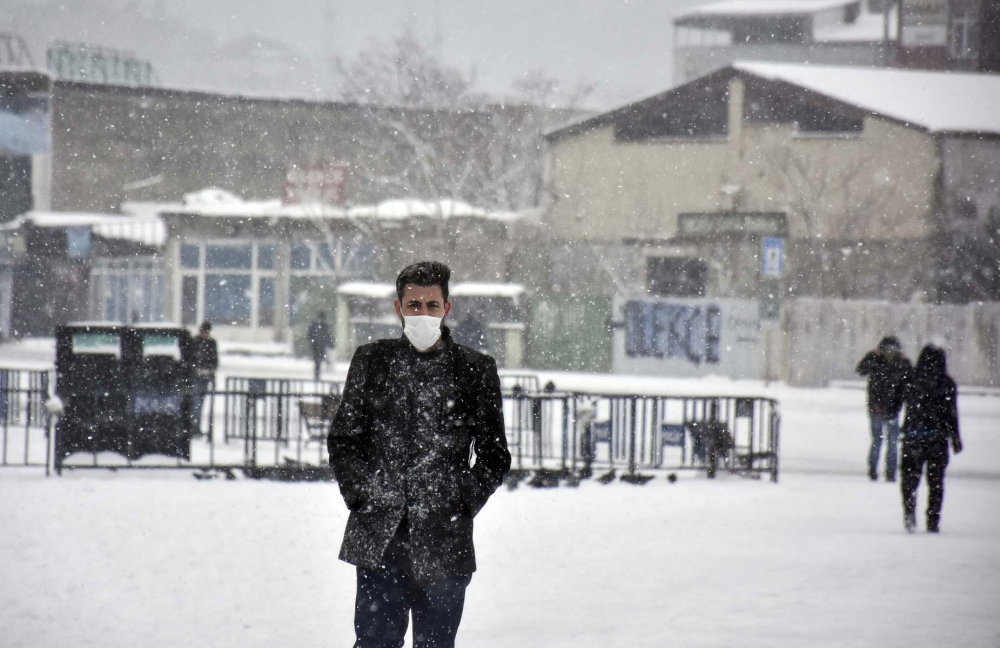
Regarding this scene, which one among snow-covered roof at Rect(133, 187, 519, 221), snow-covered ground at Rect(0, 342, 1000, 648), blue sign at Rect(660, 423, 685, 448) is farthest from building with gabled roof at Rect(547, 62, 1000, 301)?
snow-covered ground at Rect(0, 342, 1000, 648)

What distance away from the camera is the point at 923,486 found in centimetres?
1596

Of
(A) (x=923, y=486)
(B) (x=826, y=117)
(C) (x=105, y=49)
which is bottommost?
(A) (x=923, y=486)

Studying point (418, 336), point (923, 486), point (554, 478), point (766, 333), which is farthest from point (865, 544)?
point (766, 333)

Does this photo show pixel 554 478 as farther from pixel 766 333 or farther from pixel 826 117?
pixel 826 117

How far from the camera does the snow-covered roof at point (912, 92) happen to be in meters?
38.5

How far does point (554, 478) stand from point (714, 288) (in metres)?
25.2

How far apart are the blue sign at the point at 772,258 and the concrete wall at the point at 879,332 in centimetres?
136

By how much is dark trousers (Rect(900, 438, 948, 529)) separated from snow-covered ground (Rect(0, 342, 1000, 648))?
224 millimetres

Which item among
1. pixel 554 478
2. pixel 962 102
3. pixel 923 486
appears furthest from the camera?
pixel 962 102

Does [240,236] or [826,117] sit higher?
[826,117]

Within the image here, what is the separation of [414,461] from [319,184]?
40.1 metres

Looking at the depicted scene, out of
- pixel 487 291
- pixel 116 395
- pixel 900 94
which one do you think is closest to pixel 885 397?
pixel 116 395

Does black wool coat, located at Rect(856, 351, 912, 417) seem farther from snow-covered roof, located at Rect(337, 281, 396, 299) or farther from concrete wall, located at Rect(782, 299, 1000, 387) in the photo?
snow-covered roof, located at Rect(337, 281, 396, 299)

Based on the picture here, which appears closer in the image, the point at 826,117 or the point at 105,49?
the point at 826,117
